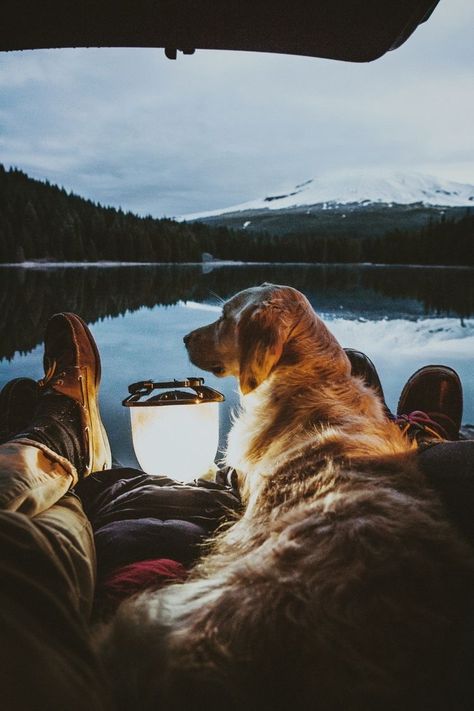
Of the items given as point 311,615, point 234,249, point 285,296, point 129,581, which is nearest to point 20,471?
point 129,581

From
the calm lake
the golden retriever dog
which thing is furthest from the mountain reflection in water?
the golden retriever dog

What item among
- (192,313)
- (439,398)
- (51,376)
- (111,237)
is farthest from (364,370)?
(111,237)

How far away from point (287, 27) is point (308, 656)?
7.78 ft

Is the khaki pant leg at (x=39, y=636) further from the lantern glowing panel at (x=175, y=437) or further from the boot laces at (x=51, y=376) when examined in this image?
the boot laces at (x=51, y=376)

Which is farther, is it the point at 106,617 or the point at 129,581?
the point at 129,581

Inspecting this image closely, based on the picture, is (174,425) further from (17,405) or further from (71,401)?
(17,405)

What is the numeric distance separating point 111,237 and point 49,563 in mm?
13834

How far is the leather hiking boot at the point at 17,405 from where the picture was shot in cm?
280

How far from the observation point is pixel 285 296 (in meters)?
2.21

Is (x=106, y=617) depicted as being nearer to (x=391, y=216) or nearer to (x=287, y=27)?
(x=287, y=27)

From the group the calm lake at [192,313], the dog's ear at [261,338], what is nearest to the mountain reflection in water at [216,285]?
the calm lake at [192,313]

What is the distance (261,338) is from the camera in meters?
2.16

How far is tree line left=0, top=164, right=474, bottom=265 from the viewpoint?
1080 centimetres

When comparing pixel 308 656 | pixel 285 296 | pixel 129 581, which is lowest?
pixel 129 581
